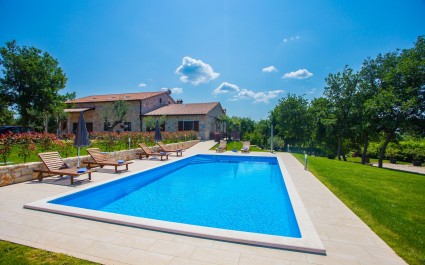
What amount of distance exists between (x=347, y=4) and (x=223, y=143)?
12797mm

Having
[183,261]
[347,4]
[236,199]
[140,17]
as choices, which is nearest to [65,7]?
[140,17]

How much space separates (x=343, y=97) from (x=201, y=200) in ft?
67.5

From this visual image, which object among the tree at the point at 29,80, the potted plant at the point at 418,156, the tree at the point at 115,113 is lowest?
the potted plant at the point at 418,156

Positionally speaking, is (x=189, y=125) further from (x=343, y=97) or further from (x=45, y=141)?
(x=343, y=97)

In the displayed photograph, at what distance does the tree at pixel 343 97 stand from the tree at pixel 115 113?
24.0m

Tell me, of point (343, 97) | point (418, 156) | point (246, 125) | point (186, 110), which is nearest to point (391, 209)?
point (343, 97)

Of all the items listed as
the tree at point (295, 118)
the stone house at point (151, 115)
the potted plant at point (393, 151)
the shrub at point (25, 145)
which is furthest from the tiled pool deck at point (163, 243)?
the potted plant at point (393, 151)

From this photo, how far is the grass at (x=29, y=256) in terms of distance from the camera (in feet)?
9.04

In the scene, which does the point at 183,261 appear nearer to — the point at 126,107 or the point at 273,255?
the point at 273,255

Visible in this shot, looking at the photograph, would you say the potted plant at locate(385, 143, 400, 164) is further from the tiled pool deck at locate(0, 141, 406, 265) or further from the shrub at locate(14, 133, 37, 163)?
the shrub at locate(14, 133, 37, 163)

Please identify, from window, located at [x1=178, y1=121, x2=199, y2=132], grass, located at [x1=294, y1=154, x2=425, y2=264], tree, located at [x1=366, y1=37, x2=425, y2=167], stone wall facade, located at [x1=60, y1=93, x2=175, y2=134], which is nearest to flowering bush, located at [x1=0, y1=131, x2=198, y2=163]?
window, located at [x1=178, y1=121, x2=199, y2=132]

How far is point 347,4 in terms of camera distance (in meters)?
10.9

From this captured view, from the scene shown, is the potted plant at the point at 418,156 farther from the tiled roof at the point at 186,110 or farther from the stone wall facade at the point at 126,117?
the stone wall facade at the point at 126,117

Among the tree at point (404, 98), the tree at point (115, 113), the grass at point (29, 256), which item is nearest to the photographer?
the grass at point (29, 256)
